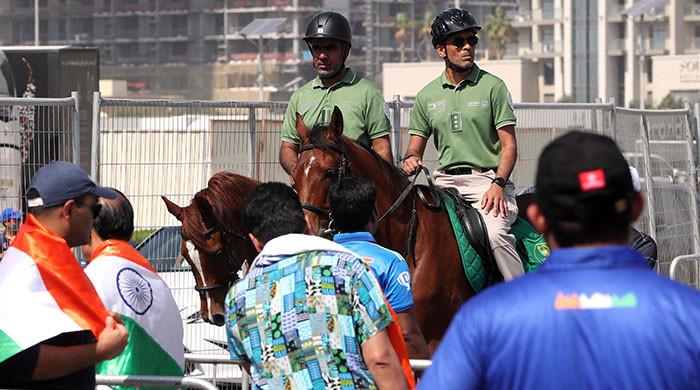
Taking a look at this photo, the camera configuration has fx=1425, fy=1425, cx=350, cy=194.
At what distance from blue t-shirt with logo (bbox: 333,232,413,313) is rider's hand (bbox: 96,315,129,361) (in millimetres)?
1254

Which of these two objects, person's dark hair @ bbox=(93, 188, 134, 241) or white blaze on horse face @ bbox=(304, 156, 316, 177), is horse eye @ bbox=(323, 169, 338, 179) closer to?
white blaze on horse face @ bbox=(304, 156, 316, 177)

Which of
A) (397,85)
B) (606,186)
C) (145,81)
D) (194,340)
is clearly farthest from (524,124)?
(145,81)

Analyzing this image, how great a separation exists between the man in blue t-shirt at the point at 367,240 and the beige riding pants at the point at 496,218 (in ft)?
8.33

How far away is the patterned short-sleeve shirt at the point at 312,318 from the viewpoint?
16.0 ft

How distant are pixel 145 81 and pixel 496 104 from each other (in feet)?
471

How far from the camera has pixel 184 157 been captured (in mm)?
11742

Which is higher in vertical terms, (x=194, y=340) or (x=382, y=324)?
(x=382, y=324)

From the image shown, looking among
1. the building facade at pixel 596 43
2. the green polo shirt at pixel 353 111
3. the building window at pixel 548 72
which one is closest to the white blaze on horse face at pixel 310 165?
the green polo shirt at pixel 353 111

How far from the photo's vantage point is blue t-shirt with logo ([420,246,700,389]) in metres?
3.44

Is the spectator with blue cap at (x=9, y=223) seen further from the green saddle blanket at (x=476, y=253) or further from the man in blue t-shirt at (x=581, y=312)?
the man in blue t-shirt at (x=581, y=312)

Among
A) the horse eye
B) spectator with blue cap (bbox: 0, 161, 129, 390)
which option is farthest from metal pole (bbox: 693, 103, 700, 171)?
spectator with blue cap (bbox: 0, 161, 129, 390)

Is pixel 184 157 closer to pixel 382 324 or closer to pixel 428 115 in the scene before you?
pixel 428 115

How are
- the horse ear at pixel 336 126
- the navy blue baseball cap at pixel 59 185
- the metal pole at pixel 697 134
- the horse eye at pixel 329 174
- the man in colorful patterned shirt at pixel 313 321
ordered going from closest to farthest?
the man in colorful patterned shirt at pixel 313 321 < the navy blue baseball cap at pixel 59 185 < the horse eye at pixel 329 174 < the horse ear at pixel 336 126 < the metal pole at pixel 697 134

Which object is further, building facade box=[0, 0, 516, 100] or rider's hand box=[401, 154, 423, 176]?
building facade box=[0, 0, 516, 100]
